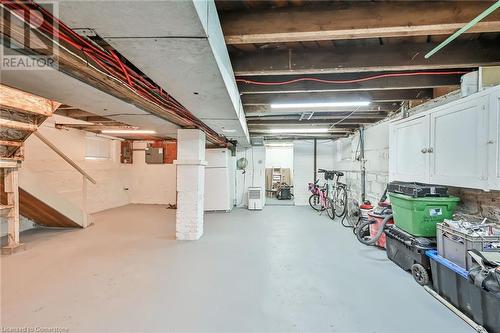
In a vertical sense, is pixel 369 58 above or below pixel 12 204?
above

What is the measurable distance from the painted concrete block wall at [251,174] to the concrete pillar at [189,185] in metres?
3.70

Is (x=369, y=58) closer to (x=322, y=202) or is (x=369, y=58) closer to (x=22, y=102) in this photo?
(x=22, y=102)

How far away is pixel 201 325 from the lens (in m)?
1.80

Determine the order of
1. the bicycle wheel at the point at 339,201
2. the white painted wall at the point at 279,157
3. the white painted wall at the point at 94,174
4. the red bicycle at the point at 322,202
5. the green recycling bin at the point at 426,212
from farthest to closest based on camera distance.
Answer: the white painted wall at the point at 279,157 → the bicycle wheel at the point at 339,201 → the red bicycle at the point at 322,202 → the white painted wall at the point at 94,174 → the green recycling bin at the point at 426,212

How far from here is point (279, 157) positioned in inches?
418

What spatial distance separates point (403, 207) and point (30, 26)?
3396 millimetres

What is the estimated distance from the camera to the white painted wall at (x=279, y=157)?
34.6ft

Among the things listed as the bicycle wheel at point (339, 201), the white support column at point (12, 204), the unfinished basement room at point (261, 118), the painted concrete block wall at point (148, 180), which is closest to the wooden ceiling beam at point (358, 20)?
the unfinished basement room at point (261, 118)

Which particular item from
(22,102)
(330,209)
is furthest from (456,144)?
(22,102)

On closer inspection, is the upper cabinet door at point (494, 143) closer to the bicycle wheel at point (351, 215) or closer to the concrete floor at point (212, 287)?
the concrete floor at point (212, 287)

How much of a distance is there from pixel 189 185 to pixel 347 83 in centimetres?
274

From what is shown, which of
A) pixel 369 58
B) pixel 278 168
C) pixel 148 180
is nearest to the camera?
pixel 369 58

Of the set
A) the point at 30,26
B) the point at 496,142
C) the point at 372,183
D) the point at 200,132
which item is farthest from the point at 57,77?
the point at 372,183

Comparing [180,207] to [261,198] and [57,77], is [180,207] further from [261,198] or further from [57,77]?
[261,198]
